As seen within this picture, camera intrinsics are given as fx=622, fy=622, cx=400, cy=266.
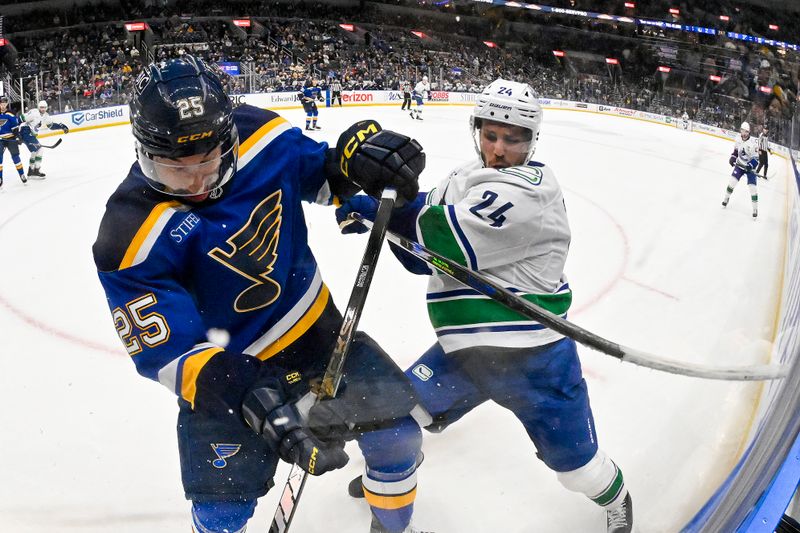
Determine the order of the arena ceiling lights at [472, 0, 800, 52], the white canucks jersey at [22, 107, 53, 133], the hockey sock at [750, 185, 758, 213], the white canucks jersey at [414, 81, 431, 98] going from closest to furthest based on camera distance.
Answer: the arena ceiling lights at [472, 0, 800, 52] → the hockey sock at [750, 185, 758, 213] → the white canucks jersey at [414, 81, 431, 98] → the white canucks jersey at [22, 107, 53, 133]

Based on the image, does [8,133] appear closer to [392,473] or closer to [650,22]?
[392,473]

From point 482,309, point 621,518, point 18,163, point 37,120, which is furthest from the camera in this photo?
point 18,163

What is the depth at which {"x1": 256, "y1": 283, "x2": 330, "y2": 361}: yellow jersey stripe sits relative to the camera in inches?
40.1

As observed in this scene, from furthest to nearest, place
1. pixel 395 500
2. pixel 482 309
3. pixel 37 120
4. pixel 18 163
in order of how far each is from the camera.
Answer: pixel 18 163 → pixel 37 120 → pixel 395 500 → pixel 482 309

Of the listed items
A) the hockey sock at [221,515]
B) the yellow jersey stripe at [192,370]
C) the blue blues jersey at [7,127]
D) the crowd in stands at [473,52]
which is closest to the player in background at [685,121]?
the crowd in stands at [473,52]

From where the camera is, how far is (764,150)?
0.77m

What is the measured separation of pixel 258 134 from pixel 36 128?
173 centimetres

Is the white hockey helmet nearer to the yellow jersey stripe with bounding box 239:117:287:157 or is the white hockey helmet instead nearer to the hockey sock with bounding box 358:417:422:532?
the yellow jersey stripe with bounding box 239:117:287:157

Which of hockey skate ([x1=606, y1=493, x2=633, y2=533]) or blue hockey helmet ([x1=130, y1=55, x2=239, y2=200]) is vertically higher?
blue hockey helmet ([x1=130, y1=55, x2=239, y2=200])

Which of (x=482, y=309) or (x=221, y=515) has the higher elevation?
(x=482, y=309)

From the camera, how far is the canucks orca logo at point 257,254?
0.87 metres

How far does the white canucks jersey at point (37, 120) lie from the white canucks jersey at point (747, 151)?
207 cm

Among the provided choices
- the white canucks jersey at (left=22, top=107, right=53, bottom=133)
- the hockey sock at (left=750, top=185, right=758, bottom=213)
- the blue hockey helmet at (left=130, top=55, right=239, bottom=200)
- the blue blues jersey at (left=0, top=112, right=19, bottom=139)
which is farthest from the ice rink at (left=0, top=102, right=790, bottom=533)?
the blue blues jersey at (left=0, top=112, right=19, bottom=139)

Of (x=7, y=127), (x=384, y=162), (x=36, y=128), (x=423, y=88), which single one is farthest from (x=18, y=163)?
(x=384, y=162)
